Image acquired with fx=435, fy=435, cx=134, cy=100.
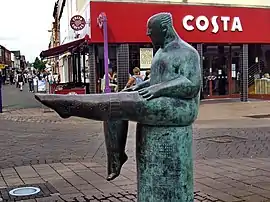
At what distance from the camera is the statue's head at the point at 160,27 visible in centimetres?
286

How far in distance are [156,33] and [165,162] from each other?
2.81 feet

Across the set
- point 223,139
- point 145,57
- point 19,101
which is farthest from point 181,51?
point 19,101

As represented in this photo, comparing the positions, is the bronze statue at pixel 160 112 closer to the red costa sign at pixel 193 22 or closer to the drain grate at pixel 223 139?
the drain grate at pixel 223 139

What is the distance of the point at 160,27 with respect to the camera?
2873mm

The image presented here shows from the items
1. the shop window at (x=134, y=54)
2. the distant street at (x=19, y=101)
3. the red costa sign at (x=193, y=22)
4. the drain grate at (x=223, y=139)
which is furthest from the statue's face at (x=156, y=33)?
the distant street at (x=19, y=101)

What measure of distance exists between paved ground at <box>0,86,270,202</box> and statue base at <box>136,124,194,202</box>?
2.20 m

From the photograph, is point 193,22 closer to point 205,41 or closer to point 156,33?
point 205,41

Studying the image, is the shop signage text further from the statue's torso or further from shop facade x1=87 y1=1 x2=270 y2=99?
the statue's torso

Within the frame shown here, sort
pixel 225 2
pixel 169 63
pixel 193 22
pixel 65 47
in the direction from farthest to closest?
1. pixel 225 2
2. pixel 65 47
3. pixel 193 22
4. pixel 169 63

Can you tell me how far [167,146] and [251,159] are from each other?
16.4 ft

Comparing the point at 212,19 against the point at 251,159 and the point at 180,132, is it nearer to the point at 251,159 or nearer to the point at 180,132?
the point at 251,159

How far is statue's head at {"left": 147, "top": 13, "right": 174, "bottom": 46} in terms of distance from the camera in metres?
2.86

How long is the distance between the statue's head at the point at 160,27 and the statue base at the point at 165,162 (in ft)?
1.96

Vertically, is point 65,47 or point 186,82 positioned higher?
point 65,47
